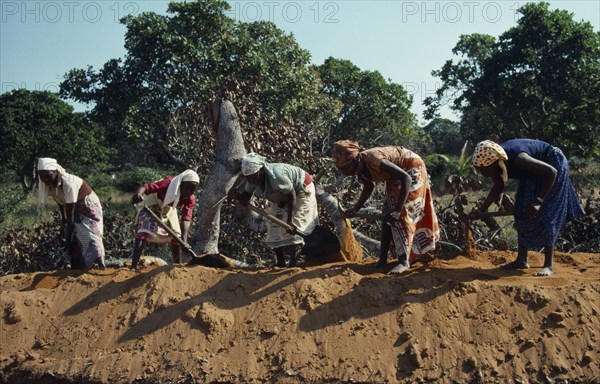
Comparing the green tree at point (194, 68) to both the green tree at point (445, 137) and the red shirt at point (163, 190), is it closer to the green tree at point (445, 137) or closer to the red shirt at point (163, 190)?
the red shirt at point (163, 190)

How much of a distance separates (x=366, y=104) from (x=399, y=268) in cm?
1552

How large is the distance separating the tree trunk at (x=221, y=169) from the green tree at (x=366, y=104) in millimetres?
12674

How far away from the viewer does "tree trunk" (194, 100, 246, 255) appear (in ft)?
26.7

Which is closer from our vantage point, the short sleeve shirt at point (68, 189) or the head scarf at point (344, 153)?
the head scarf at point (344, 153)

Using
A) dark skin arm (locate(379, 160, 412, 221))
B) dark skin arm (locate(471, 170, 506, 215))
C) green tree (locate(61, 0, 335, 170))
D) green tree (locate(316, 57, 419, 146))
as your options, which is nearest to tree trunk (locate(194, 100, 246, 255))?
dark skin arm (locate(379, 160, 412, 221))

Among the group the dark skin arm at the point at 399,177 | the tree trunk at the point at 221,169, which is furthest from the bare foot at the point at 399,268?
the tree trunk at the point at 221,169

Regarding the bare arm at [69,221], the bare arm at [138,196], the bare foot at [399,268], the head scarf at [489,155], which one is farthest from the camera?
the bare arm at [69,221]

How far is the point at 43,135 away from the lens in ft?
57.0

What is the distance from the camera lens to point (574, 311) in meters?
5.03

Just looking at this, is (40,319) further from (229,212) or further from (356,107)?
(356,107)

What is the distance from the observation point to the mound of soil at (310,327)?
15.8ft

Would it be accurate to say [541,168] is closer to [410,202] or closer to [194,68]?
[410,202]

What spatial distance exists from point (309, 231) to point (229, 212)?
2798 millimetres

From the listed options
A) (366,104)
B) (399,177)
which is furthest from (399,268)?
(366,104)
